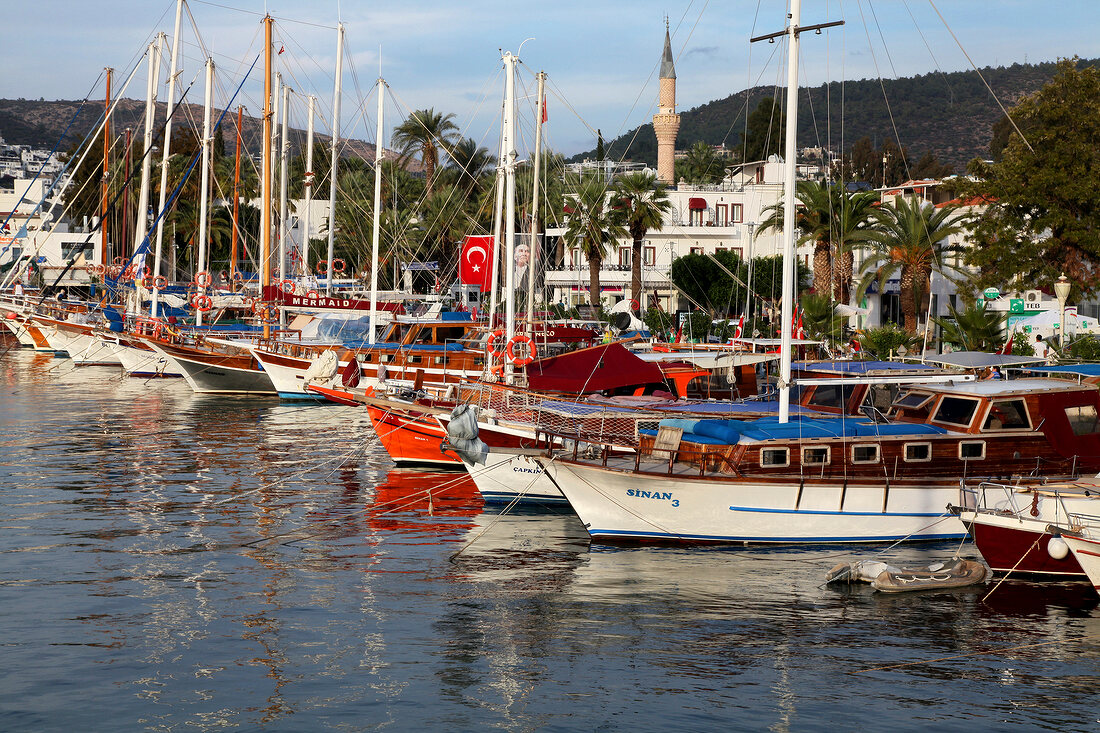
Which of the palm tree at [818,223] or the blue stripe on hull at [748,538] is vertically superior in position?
the palm tree at [818,223]

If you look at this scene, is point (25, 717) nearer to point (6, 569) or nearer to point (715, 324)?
point (6, 569)

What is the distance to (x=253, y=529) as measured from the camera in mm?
24547

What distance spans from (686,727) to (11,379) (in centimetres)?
5480

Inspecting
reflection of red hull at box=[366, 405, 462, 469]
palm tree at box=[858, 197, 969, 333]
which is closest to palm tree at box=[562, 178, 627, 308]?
palm tree at box=[858, 197, 969, 333]

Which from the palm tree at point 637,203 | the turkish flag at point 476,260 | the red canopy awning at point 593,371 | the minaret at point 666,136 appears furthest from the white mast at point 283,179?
the minaret at point 666,136

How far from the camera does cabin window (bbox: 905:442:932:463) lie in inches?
882

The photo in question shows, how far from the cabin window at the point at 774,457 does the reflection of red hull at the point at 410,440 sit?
12085 mm

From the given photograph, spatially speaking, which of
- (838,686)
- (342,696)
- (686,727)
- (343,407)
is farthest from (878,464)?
(343,407)

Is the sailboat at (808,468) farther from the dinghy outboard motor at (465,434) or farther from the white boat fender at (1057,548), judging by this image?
the white boat fender at (1057,548)

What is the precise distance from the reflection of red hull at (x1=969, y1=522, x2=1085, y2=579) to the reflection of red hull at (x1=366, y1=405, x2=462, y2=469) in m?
16.2

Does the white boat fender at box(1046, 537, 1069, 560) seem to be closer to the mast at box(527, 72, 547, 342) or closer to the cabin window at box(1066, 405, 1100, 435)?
the cabin window at box(1066, 405, 1100, 435)

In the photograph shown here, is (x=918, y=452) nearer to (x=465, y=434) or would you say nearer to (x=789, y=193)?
(x=789, y=193)

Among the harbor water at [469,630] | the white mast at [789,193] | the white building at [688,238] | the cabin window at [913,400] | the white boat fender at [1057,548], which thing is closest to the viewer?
the harbor water at [469,630]

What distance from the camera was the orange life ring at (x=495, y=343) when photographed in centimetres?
3353
